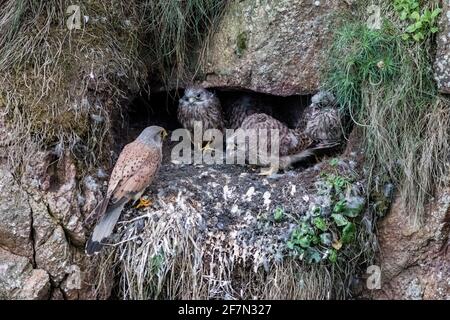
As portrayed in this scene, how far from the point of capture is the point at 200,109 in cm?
550

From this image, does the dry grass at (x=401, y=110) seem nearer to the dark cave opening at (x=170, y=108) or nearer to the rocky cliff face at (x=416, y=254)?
the rocky cliff face at (x=416, y=254)

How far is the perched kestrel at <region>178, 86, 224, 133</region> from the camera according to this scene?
551 centimetres

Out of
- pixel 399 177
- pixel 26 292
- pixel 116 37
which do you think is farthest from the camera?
pixel 116 37

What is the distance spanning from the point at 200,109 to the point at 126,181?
1.08 m

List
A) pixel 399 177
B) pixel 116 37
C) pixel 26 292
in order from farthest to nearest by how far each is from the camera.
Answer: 1. pixel 116 37
2. pixel 399 177
3. pixel 26 292

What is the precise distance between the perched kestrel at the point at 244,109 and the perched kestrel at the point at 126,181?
93 cm

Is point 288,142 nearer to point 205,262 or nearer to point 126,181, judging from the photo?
point 205,262

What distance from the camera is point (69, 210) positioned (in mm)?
4629

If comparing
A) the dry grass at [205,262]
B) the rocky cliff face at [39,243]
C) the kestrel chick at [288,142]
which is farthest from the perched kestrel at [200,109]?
the rocky cliff face at [39,243]

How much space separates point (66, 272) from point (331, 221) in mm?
1719

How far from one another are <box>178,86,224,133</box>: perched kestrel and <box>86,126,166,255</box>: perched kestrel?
59 centimetres

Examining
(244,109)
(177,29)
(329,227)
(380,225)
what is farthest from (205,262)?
(177,29)
